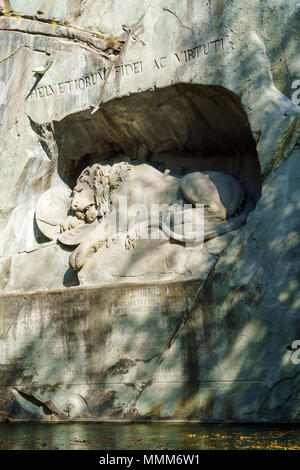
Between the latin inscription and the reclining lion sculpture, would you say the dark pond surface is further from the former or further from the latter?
the latin inscription

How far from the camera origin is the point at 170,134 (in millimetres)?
9047

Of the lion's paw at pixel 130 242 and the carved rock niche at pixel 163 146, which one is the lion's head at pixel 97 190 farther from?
the lion's paw at pixel 130 242

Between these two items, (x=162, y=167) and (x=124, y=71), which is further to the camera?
(x=162, y=167)

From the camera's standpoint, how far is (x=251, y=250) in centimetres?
725

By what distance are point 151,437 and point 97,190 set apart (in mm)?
3770

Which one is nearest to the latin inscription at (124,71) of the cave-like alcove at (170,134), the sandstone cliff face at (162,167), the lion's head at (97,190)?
the sandstone cliff face at (162,167)

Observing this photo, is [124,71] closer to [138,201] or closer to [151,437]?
[138,201]

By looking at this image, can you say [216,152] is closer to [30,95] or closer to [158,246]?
[158,246]

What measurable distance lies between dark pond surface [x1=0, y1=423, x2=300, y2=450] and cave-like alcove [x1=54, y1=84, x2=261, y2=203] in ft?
9.97

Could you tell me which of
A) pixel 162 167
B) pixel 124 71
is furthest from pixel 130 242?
pixel 124 71

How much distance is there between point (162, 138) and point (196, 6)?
5.27 ft

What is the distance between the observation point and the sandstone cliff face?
7094 mm

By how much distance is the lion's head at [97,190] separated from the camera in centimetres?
911

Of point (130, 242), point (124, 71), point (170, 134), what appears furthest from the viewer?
point (170, 134)
